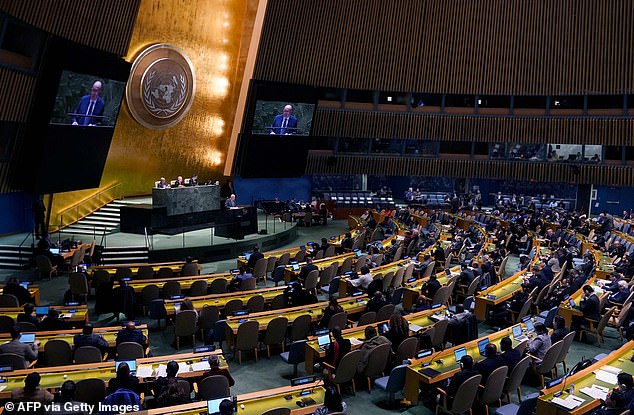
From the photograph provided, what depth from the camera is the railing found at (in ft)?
65.4

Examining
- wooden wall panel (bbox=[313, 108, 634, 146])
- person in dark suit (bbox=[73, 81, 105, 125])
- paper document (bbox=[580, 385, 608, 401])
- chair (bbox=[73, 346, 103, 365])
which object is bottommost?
chair (bbox=[73, 346, 103, 365])

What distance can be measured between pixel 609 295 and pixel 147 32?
19.1m

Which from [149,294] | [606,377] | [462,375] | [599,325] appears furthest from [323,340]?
[599,325]

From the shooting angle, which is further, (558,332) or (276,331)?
(276,331)

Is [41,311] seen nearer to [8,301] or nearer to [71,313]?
[71,313]

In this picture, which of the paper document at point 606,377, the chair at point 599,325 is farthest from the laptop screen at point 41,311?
the chair at point 599,325

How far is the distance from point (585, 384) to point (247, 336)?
5.34 metres

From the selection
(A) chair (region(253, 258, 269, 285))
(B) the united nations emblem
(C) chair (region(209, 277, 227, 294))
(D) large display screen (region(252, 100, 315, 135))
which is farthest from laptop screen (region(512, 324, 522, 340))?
(B) the united nations emblem

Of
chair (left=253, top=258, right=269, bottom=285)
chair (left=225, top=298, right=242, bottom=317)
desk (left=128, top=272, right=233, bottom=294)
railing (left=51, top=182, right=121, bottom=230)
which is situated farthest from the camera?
railing (left=51, top=182, right=121, bottom=230)

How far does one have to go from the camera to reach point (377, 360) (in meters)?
8.35

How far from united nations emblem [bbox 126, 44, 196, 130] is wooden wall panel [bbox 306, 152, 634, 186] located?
8.06 meters

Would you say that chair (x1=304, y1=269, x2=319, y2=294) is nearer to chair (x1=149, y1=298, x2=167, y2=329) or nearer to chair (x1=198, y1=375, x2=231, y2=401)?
chair (x1=149, y1=298, x2=167, y2=329)

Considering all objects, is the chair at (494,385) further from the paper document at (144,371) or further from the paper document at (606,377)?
the paper document at (144,371)

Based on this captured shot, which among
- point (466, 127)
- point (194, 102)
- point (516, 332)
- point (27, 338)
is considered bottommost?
point (27, 338)
